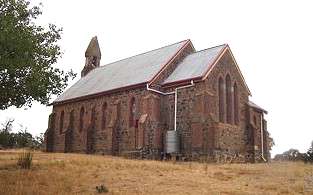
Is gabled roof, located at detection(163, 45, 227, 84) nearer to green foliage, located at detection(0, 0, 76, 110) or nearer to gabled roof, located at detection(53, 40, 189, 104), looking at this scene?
gabled roof, located at detection(53, 40, 189, 104)

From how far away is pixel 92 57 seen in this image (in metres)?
53.9

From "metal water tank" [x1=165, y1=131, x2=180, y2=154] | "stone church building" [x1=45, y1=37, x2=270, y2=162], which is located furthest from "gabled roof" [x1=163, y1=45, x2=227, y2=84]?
"metal water tank" [x1=165, y1=131, x2=180, y2=154]

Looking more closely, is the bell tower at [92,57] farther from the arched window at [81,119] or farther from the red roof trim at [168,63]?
the red roof trim at [168,63]

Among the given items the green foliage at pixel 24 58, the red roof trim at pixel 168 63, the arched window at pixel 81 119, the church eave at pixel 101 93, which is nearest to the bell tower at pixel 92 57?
the church eave at pixel 101 93

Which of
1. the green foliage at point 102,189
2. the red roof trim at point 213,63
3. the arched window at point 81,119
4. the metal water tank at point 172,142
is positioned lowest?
the green foliage at point 102,189

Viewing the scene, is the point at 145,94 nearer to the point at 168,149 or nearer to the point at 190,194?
the point at 168,149

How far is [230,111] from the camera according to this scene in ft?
108

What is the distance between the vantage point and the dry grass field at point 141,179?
15875 millimetres

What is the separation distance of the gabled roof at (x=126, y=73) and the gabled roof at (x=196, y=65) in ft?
4.17

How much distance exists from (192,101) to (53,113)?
65.5 ft

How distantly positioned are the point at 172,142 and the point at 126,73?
10633mm

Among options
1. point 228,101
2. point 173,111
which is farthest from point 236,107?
point 173,111

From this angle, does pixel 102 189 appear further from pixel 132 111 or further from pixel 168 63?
pixel 168 63

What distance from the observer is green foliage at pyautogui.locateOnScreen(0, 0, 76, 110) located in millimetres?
17828
